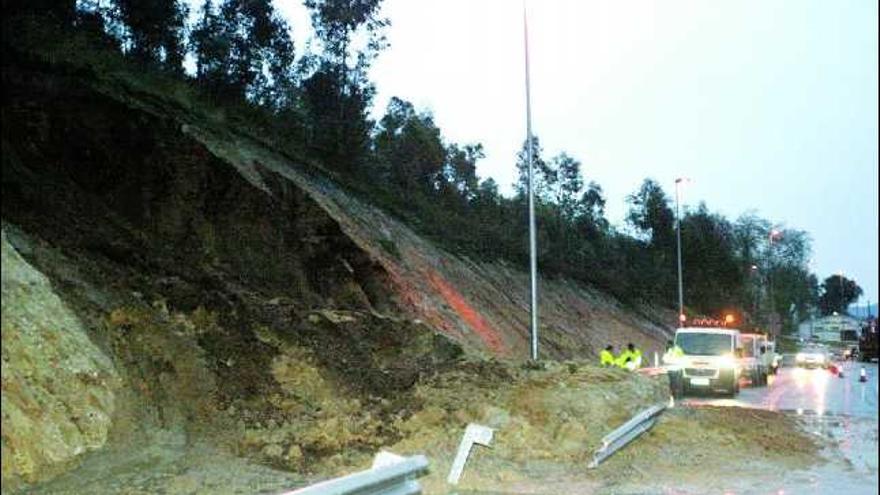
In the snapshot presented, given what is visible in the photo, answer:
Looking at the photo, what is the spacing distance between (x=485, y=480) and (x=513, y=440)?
2.26m

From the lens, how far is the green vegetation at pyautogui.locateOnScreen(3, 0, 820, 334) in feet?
73.5

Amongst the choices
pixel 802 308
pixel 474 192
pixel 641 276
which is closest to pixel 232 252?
pixel 474 192

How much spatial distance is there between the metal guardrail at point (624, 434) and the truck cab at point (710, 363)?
45.6 ft

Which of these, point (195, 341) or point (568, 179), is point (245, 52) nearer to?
point (195, 341)

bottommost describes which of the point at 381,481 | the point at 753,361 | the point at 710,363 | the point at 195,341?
the point at 753,361

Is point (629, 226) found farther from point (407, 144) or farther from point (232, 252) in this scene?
point (232, 252)

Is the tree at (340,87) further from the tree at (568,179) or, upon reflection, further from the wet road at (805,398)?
the tree at (568,179)

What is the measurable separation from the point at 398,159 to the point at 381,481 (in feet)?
151

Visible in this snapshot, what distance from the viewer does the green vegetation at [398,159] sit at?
2239 centimetres

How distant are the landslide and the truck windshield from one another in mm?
10269

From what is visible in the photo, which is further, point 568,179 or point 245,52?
point 568,179

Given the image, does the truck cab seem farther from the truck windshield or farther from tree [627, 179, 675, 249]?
tree [627, 179, 675, 249]

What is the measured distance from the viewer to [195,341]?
1459 centimetres

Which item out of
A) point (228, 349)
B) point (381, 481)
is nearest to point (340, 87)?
point (228, 349)
